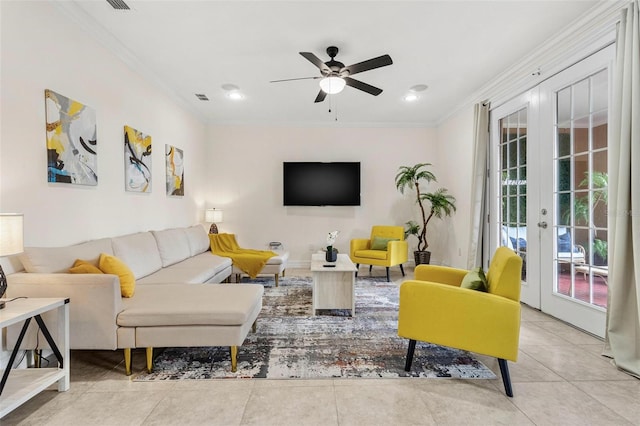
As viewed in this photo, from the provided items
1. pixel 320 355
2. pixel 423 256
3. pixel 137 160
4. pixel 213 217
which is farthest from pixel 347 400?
pixel 213 217

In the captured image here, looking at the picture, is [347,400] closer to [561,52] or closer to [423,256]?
[561,52]

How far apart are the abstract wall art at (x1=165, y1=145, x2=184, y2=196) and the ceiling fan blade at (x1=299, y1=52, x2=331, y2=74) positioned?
98.4 inches

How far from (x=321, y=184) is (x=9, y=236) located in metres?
4.57

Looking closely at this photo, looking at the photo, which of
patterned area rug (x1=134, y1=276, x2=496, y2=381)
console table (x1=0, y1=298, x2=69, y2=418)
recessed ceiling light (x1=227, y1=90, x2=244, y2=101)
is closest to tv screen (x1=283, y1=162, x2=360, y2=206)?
recessed ceiling light (x1=227, y1=90, x2=244, y2=101)

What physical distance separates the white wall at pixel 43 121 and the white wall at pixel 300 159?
190 cm

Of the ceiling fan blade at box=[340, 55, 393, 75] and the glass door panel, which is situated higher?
the ceiling fan blade at box=[340, 55, 393, 75]

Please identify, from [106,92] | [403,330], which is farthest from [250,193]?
[403,330]

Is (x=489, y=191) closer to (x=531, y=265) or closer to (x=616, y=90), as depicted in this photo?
(x=531, y=265)

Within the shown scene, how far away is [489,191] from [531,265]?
1182mm

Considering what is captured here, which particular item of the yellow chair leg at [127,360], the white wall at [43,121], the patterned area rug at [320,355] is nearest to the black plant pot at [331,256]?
the patterned area rug at [320,355]

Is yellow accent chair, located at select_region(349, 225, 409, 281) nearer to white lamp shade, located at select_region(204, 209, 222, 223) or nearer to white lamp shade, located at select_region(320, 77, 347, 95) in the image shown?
white lamp shade, located at select_region(204, 209, 222, 223)

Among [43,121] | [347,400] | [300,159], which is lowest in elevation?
[347,400]

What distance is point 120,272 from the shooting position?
2.37 metres

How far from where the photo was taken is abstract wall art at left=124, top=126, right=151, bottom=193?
3383 mm
